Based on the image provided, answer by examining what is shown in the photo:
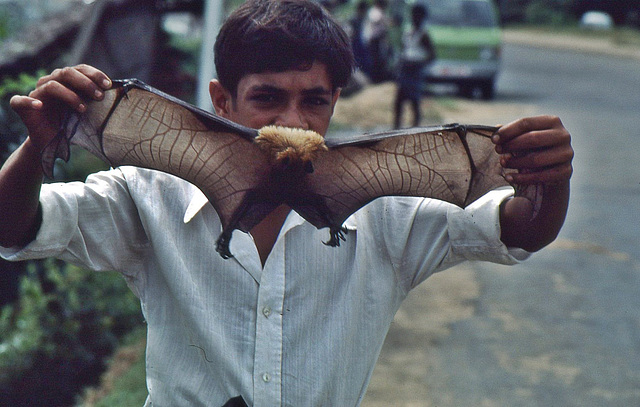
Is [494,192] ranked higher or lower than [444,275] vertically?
higher

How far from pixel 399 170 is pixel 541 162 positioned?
1.03 feet

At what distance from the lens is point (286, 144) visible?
170 centimetres

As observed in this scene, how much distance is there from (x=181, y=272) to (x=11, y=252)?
38cm

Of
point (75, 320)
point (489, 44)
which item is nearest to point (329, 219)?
point (75, 320)

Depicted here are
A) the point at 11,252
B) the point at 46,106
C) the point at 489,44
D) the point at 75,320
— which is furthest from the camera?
the point at 489,44

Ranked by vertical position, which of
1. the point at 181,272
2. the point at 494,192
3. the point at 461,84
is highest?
the point at 494,192

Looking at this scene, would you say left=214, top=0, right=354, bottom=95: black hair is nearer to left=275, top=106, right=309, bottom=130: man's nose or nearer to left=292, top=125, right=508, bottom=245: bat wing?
left=275, top=106, right=309, bottom=130: man's nose

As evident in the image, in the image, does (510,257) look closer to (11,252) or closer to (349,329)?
(349,329)

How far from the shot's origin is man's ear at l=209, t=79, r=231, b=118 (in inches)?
83.7

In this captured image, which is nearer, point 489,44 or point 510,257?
point 510,257

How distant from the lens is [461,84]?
53.2ft

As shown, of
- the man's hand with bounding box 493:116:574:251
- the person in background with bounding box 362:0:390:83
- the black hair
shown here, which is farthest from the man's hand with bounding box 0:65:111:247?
the person in background with bounding box 362:0:390:83

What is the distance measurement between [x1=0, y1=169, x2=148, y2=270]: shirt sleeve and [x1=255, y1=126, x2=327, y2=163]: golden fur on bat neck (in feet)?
1.38

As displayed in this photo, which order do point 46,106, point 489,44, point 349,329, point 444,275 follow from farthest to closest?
point 489,44, point 444,275, point 349,329, point 46,106
